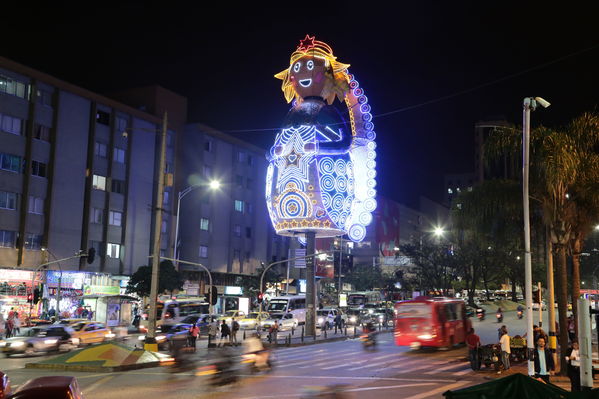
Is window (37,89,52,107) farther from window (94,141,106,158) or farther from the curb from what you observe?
the curb

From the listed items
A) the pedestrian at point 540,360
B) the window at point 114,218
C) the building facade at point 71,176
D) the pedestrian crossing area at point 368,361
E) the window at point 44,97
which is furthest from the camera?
the window at point 114,218

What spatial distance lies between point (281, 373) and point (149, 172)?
48.5m

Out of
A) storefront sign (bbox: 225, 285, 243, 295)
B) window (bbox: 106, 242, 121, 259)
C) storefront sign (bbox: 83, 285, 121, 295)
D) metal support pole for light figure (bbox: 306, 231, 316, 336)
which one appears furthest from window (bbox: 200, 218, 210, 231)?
metal support pole for light figure (bbox: 306, 231, 316, 336)

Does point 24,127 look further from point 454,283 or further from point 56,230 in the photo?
point 454,283

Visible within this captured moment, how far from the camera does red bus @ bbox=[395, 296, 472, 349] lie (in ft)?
112

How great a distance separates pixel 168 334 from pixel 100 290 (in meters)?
27.3

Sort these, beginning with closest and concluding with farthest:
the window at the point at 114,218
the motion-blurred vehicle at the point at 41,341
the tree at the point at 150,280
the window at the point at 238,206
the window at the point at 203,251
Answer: the motion-blurred vehicle at the point at 41,341 < the tree at the point at 150,280 < the window at the point at 114,218 < the window at the point at 203,251 < the window at the point at 238,206

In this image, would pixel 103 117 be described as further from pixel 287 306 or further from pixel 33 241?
pixel 287 306

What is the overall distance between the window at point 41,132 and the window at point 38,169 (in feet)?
7.55

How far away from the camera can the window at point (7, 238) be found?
5262 cm

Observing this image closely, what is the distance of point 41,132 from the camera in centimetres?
5641

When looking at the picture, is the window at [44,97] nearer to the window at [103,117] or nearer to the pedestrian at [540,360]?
the window at [103,117]

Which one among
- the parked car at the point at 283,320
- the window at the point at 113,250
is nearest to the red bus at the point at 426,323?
the parked car at the point at 283,320

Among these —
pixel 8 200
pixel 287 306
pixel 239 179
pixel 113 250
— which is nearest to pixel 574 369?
pixel 287 306
